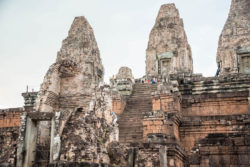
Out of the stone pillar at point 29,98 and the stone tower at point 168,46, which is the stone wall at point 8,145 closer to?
the stone pillar at point 29,98

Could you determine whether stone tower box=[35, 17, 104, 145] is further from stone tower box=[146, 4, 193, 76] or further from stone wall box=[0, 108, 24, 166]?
stone tower box=[146, 4, 193, 76]

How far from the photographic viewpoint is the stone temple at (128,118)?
18.3 feet

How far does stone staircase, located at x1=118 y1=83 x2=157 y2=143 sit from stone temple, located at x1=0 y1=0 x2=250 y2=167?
39mm

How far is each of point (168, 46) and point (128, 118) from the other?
491 inches

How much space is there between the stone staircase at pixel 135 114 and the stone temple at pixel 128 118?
0.04 metres

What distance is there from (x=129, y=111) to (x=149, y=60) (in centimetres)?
1169

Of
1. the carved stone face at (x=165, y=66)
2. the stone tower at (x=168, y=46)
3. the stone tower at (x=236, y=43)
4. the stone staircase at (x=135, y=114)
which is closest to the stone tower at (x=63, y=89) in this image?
the stone staircase at (x=135, y=114)

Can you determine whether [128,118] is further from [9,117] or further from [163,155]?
[9,117]

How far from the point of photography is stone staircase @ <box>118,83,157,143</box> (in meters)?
12.8

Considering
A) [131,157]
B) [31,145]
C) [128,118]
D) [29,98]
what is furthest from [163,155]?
[29,98]

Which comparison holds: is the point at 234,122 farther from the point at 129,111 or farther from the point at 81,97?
the point at 81,97

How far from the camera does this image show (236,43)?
21.3 metres

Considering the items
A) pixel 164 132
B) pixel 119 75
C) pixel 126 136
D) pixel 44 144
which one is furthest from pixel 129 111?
pixel 119 75

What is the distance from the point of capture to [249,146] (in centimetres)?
916
